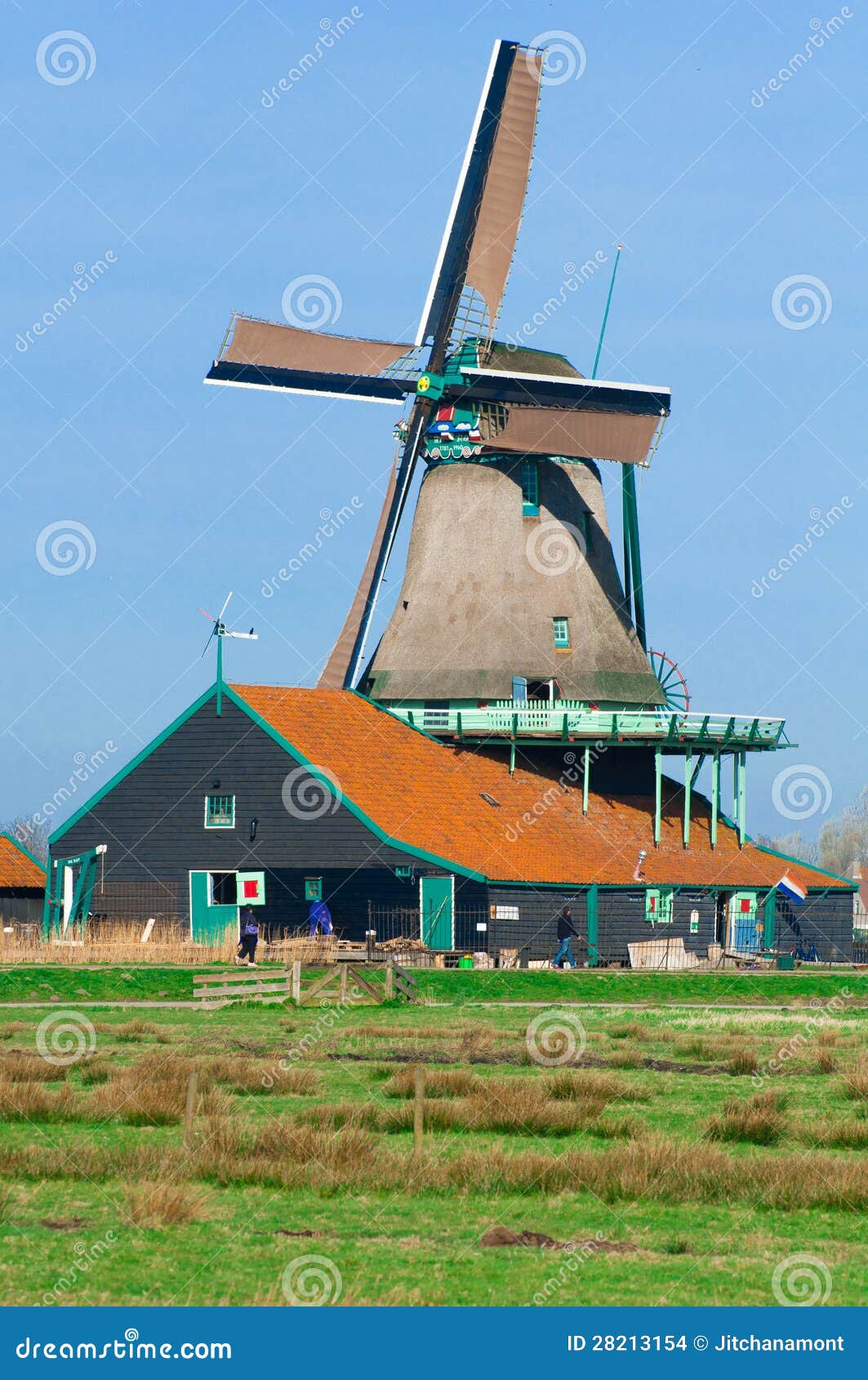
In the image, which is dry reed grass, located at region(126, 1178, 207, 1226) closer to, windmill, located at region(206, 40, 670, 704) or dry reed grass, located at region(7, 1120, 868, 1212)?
dry reed grass, located at region(7, 1120, 868, 1212)

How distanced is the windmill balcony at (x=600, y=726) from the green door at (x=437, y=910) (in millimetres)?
7116

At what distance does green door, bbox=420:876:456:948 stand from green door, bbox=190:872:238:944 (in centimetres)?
460

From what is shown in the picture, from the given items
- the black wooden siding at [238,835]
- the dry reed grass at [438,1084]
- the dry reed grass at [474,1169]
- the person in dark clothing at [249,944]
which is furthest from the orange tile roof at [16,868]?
the dry reed grass at [474,1169]

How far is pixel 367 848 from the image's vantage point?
4697cm

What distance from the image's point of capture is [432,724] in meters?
53.9

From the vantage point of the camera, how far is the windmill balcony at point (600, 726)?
5253 cm

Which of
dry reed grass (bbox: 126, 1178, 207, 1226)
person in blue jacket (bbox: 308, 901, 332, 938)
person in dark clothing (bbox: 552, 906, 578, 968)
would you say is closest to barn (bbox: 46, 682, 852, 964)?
person in dark clothing (bbox: 552, 906, 578, 968)

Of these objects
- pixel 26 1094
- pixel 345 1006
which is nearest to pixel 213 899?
pixel 345 1006

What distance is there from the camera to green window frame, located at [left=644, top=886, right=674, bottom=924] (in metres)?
50.2

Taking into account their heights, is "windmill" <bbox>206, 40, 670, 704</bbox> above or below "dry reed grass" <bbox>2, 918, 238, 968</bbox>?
above

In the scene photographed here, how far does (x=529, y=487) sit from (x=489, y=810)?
32.4 ft

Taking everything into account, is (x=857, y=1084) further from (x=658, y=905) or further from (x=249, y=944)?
(x=658, y=905)

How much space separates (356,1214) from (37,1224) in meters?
2.30
